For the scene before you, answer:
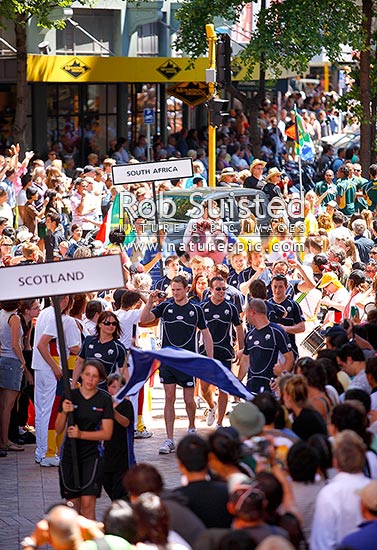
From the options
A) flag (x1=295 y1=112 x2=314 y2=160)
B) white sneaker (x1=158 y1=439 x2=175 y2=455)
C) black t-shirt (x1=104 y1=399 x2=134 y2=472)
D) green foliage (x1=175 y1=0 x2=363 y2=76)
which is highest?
green foliage (x1=175 y1=0 x2=363 y2=76)

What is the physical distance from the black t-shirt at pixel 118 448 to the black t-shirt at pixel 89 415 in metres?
0.29

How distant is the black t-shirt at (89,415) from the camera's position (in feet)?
34.3

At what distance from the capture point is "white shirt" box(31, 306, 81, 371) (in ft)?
43.0

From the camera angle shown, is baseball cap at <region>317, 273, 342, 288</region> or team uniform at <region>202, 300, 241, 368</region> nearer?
team uniform at <region>202, 300, 241, 368</region>

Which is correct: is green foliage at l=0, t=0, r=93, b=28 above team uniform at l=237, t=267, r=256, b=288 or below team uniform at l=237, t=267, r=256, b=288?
above

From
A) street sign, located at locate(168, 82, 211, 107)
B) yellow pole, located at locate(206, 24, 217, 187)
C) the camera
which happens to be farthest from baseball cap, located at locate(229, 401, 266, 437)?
street sign, located at locate(168, 82, 211, 107)

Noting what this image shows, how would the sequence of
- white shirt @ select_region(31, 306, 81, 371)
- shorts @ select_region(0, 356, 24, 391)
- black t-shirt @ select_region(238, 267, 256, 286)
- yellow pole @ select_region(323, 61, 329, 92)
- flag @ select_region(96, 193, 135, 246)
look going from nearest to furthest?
white shirt @ select_region(31, 306, 81, 371) → shorts @ select_region(0, 356, 24, 391) → black t-shirt @ select_region(238, 267, 256, 286) → flag @ select_region(96, 193, 135, 246) → yellow pole @ select_region(323, 61, 329, 92)

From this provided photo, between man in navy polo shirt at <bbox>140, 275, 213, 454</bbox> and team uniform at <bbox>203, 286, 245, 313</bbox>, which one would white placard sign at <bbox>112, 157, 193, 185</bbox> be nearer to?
team uniform at <bbox>203, 286, 245, 313</bbox>

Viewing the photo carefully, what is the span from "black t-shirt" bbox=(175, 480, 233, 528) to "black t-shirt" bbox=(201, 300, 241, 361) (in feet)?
22.7

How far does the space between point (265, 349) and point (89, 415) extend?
10.8 ft

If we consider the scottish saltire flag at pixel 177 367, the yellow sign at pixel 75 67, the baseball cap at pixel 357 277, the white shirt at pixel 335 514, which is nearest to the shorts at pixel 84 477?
the scottish saltire flag at pixel 177 367

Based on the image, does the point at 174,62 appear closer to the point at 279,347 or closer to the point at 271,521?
the point at 279,347

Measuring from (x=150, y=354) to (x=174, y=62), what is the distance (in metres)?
26.8

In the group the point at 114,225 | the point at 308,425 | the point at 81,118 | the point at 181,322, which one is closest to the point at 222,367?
the point at 308,425
